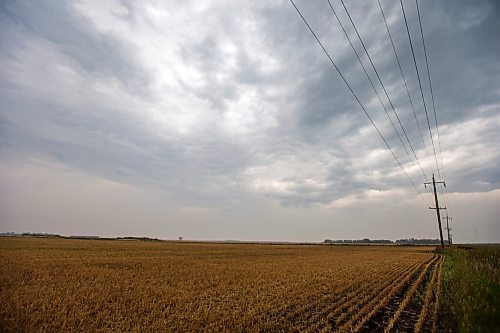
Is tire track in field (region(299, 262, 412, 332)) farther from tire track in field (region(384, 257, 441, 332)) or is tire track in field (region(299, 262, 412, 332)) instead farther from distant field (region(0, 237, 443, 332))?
tire track in field (region(384, 257, 441, 332))

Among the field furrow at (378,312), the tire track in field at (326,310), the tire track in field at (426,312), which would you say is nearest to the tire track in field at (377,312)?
the field furrow at (378,312)

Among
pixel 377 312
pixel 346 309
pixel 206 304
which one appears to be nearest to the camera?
pixel 377 312

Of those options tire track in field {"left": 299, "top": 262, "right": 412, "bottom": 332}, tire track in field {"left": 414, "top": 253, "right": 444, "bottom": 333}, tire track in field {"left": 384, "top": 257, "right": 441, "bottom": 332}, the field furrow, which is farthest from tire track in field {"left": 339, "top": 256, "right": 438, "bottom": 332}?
tire track in field {"left": 414, "top": 253, "right": 444, "bottom": 333}

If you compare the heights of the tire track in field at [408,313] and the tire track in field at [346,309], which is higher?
the tire track in field at [346,309]

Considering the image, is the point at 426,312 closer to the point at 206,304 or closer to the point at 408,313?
the point at 408,313

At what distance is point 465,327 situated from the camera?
8.43 m

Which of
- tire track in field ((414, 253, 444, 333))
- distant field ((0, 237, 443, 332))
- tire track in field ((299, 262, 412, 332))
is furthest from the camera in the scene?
tire track in field ((299, 262, 412, 332))

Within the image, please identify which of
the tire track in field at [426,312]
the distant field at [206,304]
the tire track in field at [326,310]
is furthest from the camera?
the tire track in field at [326,310]

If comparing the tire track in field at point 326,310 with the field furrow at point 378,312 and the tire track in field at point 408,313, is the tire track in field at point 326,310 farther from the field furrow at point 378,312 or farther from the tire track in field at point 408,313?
the tire track in field at point 408,313

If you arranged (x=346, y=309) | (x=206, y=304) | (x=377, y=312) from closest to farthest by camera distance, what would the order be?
(x=377, y=312)
(x=346, y=309)
(x=206, y=304)

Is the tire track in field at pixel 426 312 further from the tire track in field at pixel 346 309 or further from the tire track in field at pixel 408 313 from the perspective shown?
the tire track in field at pixel 346 309

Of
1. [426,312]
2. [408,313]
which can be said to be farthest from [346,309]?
[426,312]

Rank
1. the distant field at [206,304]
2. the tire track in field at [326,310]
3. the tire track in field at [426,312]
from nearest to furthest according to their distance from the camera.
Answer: the distant field at [206,304], the tire track in field at [426,312], the tire track in field at [326,310]

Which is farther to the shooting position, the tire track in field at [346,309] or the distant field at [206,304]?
the tire track in field at [346,309]
